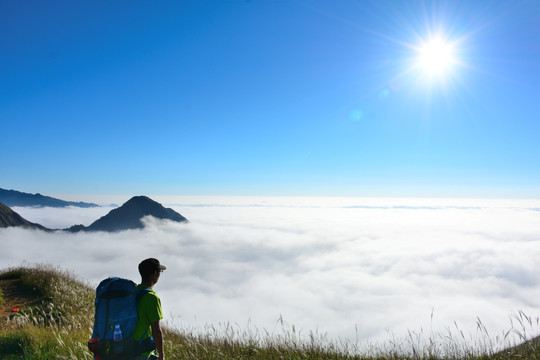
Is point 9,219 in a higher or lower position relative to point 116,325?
lower

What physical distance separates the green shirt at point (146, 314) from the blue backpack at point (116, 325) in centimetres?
5

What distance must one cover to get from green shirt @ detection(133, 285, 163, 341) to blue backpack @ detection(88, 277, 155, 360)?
52mm

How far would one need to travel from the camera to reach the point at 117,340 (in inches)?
131

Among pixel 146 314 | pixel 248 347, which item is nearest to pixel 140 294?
pixel 146 314

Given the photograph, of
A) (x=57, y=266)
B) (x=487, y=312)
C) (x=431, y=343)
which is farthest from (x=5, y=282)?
(x=487, y=312)

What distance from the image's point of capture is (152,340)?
357 cm

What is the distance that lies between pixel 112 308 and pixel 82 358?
3.38 metres

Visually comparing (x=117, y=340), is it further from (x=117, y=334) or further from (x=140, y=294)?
(x=140, y=294)

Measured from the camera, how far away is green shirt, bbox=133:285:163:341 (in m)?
3.42

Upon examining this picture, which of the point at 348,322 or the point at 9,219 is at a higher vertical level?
the point at 9,219

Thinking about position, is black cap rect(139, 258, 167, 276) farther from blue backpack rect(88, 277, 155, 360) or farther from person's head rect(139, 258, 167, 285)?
blue backpack rect(88, 277, 155, 360)

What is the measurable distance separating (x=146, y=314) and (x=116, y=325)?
13.4 inches

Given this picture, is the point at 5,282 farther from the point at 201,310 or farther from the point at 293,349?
the point at 201,310

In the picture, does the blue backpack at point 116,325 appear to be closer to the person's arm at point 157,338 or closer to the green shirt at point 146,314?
the green shirt at point 146,314
